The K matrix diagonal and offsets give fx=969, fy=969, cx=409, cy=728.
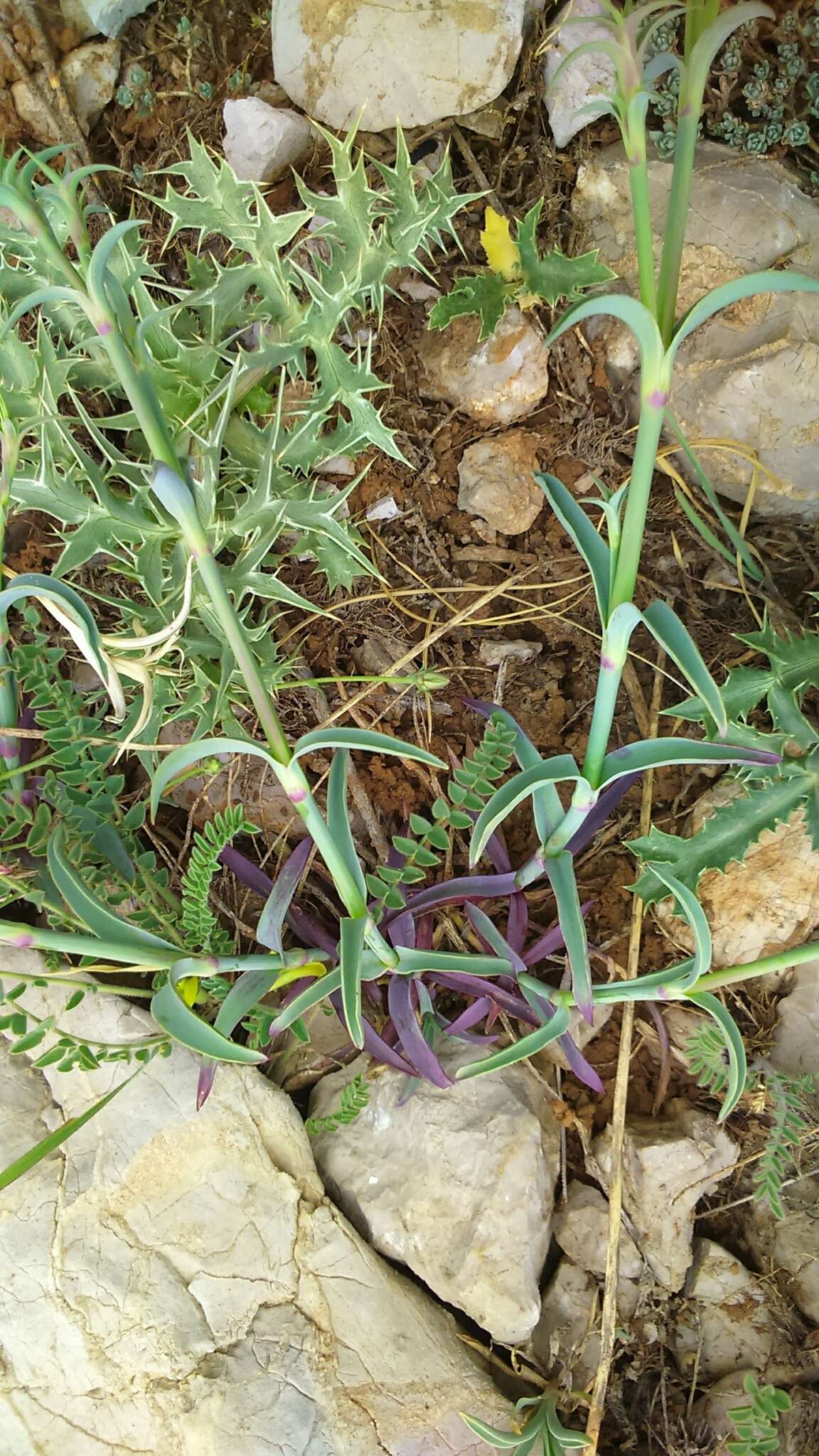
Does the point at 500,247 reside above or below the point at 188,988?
above

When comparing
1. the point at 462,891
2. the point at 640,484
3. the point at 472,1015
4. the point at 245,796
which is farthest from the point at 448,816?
the point at 640,484

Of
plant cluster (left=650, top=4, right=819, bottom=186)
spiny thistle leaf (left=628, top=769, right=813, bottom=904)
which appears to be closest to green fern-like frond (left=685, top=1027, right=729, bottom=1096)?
spiny thistle leaf (left=628, top=769, right=813, bottom=904)

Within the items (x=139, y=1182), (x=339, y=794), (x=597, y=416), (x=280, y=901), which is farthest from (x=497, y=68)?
(x=139, y=1182)

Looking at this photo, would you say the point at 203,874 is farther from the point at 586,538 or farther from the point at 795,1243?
the point at 795,1243

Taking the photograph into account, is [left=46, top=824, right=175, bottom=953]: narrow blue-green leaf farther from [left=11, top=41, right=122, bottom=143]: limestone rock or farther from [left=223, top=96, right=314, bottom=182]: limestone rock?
[left=11, top=41, right=122, bottom=143]: limestone rock

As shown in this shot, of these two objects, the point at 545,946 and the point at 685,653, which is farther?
the point at 545,946

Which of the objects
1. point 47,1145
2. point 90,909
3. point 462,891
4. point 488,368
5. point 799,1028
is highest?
point 488,368

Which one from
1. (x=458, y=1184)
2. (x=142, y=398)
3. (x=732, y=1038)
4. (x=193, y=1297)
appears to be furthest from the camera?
(x=458, y=1184)

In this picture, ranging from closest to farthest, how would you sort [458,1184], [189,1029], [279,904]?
[189,1029]
[279,904]
[458,1184]
